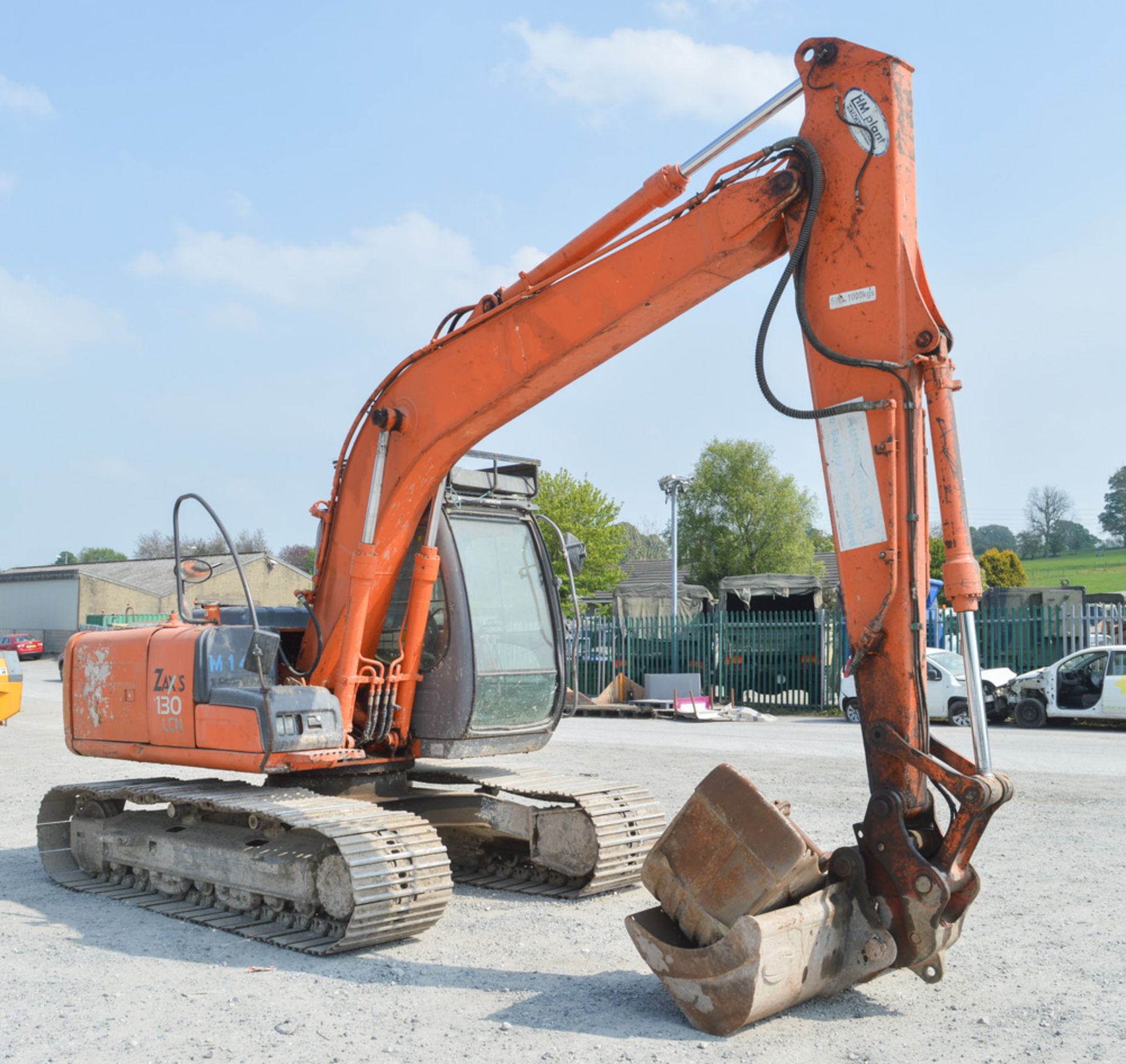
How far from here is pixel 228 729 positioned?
7066mm

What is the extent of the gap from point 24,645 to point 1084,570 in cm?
6656

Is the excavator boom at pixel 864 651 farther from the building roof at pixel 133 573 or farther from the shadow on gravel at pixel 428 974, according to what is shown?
the building roof at pixel 133 573

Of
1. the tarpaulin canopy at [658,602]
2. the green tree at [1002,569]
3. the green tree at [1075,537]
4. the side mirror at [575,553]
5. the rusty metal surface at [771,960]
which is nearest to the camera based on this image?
the rusty metal surface at [771,960]

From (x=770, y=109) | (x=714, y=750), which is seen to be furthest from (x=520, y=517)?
(x=714, y=750)

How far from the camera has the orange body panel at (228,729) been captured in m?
6.88

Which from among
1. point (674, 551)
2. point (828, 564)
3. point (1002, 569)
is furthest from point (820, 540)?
point (674, 551)

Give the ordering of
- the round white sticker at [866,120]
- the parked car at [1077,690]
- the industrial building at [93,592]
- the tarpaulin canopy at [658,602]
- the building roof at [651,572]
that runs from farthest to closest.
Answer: the industrial building at [93,592] < the building roof at [651,572] < the tarpaulin canopy at [658,602] < the parked car at [1077,690] < the round white sticker at [866,120]

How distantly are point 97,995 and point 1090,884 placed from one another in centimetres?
613

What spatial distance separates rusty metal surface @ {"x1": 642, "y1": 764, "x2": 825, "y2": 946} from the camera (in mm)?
4859

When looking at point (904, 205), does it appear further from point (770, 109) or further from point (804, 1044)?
point (804, 1044)

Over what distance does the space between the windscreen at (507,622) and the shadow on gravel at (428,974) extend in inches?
51.3

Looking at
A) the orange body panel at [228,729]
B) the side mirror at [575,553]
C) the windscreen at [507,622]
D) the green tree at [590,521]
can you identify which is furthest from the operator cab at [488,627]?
the green tree at [590,521]

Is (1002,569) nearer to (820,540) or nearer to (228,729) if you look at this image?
(820,540)

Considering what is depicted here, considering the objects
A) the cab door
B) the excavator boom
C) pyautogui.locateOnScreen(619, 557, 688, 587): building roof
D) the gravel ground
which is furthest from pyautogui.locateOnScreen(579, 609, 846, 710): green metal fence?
pyautogui.locateOnScreen(619, 557, 688, 587): building roof
